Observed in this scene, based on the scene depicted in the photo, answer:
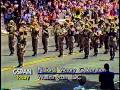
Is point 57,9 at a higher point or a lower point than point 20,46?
higher

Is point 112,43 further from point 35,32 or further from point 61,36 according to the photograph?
point 35,32

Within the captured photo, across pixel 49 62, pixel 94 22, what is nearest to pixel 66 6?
pixel 94 22

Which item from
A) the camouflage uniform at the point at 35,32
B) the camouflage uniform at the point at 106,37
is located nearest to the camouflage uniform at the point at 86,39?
the camouflage uniform at the point at 106,37

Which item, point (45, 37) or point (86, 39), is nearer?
point (86, 39)

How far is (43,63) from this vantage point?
103 feet

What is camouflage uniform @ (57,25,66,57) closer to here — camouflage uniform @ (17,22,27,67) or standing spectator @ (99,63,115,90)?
camouflage uniform @ (17,22,27,67)

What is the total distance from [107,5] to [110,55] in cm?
1278

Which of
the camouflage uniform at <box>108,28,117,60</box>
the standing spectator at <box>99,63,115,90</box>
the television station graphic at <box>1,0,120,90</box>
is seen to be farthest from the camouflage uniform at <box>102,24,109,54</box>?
the standing spectator at <box>99,63,115,90</box>

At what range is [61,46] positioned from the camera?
35594mm

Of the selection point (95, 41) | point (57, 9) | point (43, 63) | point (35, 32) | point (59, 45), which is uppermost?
point (57, 9)

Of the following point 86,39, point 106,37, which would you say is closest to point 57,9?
point 106,37

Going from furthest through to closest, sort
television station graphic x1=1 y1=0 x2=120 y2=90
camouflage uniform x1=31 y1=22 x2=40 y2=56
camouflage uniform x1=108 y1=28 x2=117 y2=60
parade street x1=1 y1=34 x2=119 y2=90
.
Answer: camouflage uniform x1=31 y1=22 x2=40 y2=56
camouflage uniform x1=108 y1=28 x2=117 y2=60
television station graphic x1=1 y1=0 x2=120 y2=90
parade street x1=1 y1=34 x2=119 y2=90

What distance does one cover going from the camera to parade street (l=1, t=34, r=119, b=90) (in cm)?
2634

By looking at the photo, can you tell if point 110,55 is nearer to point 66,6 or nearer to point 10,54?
point 10,54
